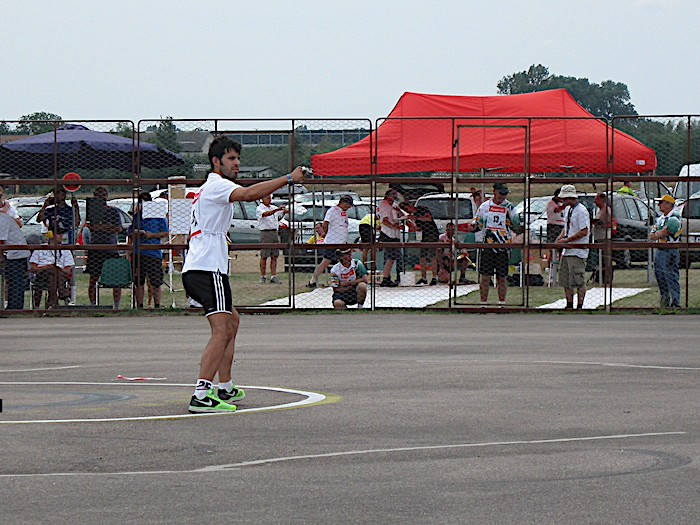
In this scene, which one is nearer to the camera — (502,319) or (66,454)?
(66,454)

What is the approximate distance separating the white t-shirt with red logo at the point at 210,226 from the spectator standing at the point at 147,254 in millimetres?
11443

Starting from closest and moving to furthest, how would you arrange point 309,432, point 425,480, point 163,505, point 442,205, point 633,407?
point 163,505 < point 425,480 < point 309,432 < point 633,407 < point 442,205

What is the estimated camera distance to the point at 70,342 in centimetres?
1734

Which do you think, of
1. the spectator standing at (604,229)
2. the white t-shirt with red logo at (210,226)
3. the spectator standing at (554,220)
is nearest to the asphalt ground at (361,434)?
the white t-shirt with red logo at (210,226)

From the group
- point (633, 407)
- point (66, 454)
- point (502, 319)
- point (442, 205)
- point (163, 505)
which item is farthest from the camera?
point (442, 205)

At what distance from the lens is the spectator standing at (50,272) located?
877 inches

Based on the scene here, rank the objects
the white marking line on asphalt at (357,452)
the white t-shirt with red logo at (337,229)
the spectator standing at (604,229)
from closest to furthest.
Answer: the white marking line on asphalt at (357,452), the spectator standing at (604,229), the white t-shirt with red logo at (337,229)

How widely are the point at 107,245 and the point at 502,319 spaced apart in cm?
607

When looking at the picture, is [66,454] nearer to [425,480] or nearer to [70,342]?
[425,480]

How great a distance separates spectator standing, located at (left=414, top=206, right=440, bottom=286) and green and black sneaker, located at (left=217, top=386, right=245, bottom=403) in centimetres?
1218

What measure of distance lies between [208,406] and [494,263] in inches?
505

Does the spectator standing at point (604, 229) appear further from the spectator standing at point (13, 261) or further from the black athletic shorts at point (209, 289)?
A: the black athletic shorts at point (209, 289)

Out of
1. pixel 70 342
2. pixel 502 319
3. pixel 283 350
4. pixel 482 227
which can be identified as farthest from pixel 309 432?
pixel 482 227

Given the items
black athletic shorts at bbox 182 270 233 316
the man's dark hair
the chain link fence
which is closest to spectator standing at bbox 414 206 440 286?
the chain link fence
